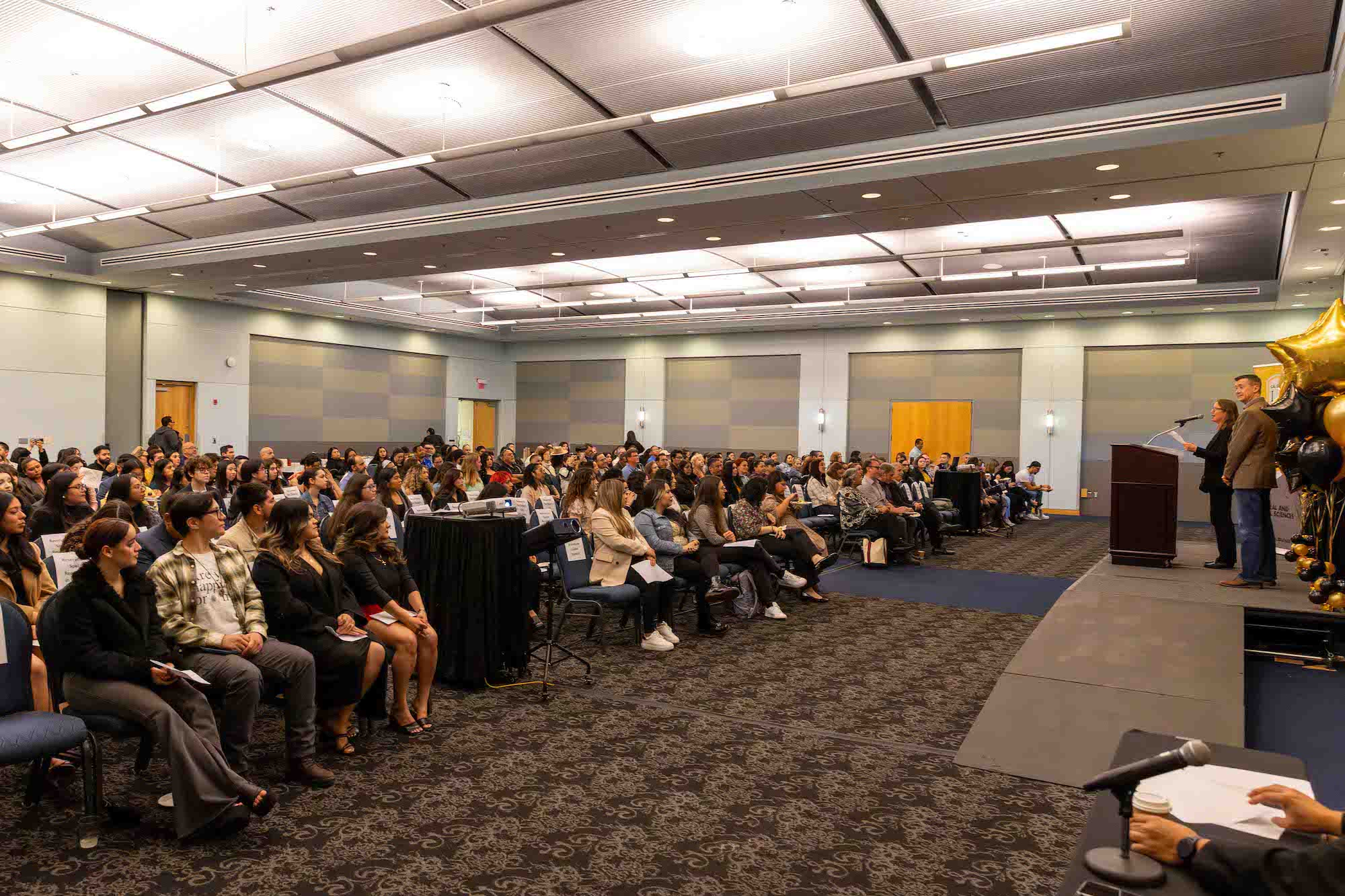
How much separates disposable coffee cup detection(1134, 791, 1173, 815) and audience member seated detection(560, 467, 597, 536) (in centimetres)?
539

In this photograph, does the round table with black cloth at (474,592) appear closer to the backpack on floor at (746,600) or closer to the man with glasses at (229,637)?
the man with glasses at (229,637)

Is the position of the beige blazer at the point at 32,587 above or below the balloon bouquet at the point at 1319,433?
below

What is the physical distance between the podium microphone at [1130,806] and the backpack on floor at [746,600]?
5.67 m

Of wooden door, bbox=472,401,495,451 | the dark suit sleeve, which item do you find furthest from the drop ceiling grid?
wooden door, bbox=472,401,495,451

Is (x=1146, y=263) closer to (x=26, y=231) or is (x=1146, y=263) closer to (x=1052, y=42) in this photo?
(x=1052, y=42)

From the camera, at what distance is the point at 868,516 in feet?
34.2

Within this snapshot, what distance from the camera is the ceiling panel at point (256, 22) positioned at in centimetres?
609

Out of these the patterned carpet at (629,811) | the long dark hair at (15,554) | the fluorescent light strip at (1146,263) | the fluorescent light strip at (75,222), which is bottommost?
the patterned carpet at (629,811)

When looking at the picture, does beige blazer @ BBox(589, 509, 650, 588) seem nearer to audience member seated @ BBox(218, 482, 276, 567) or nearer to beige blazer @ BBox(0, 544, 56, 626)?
audience member seated @ BBox(218, 482, 276, 567)

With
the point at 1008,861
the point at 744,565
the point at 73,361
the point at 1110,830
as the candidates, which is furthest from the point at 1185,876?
the point at 73,361

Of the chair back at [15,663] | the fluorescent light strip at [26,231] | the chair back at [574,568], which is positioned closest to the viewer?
the chair back at [15,663]

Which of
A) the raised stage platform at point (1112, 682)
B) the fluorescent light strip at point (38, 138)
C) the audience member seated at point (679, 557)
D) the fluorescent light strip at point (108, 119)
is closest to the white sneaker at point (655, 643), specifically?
the audience member seated at point (679, 557)

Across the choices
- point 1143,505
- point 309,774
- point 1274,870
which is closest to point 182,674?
point 309,774

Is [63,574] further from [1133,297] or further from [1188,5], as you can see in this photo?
[1133,297]
